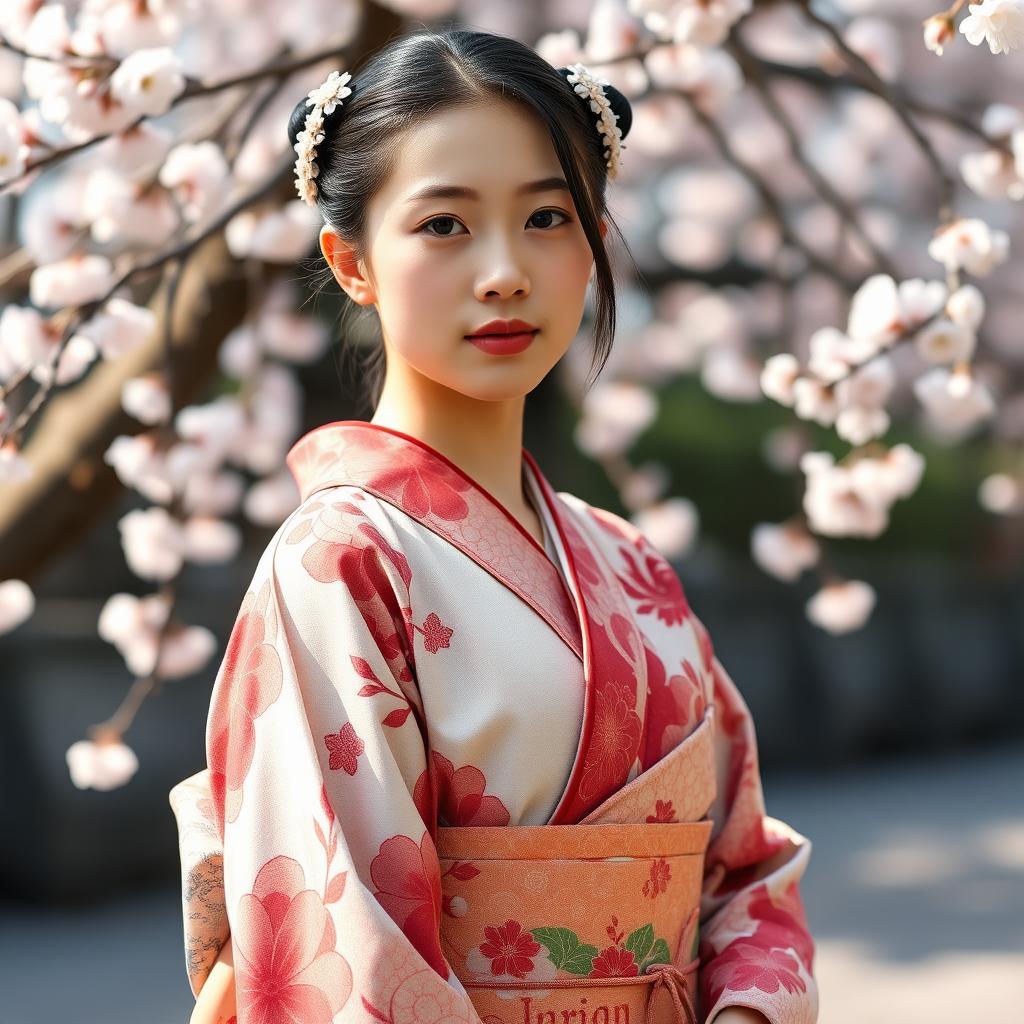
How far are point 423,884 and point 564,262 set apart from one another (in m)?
0.60

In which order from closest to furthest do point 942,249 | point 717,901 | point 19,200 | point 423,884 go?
point 423,884, point 717,901, point 942,249, point 19,200

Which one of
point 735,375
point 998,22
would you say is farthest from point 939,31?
point 735,375

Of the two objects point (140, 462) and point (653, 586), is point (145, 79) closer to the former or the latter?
point (140, 462)

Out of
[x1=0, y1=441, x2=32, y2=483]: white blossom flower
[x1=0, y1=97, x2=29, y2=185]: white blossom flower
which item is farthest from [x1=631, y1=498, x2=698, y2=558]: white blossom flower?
Result: [x1=0, y1=97, x2=29, y2=185]: white blossom flower

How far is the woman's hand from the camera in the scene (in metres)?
1.29

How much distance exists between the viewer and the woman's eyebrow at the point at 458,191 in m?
1.31

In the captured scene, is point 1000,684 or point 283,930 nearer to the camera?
point 283,930

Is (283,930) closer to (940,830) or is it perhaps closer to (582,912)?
(582,912)

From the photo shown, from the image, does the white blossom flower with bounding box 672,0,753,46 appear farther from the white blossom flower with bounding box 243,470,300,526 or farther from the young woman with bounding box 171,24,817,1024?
the white blossom flower with bounding box 243,470,300,526

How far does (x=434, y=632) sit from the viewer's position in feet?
4.22

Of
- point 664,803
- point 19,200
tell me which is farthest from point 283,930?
point 19,200

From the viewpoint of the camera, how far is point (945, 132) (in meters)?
5.68

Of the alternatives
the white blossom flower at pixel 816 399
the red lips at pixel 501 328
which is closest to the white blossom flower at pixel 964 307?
the white blossom flower at pixel 816 399

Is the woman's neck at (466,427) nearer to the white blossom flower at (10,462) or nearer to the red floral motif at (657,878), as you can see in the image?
the red floral motif at (657,878)
